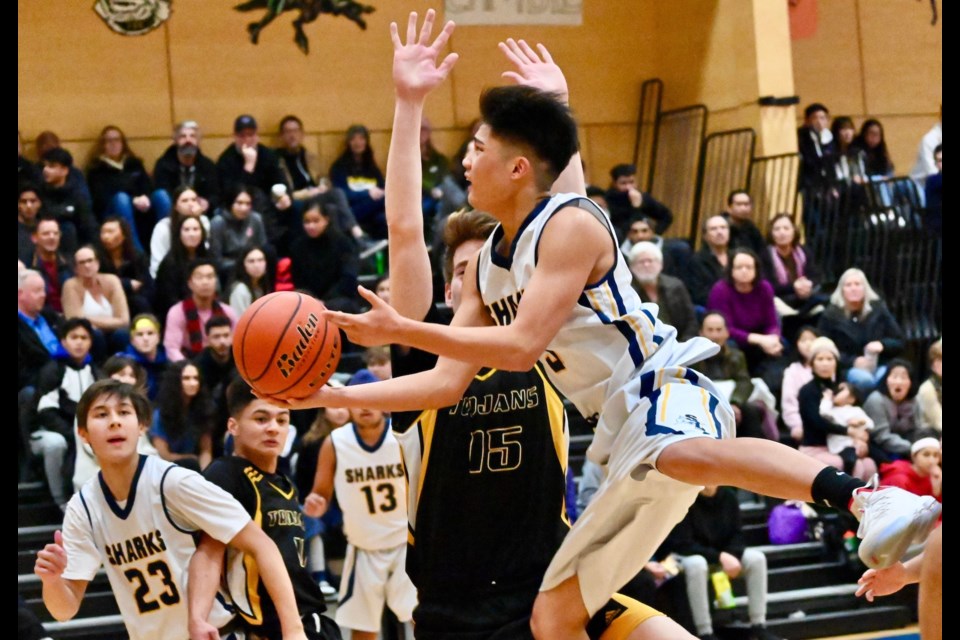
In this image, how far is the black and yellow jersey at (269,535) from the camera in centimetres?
495

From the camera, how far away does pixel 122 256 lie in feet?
34.2

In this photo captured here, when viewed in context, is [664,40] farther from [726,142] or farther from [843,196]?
[843,196]

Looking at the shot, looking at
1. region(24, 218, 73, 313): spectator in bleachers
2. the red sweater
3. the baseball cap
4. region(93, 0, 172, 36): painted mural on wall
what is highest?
region(93, 0, 172, 36): painted mural on wall

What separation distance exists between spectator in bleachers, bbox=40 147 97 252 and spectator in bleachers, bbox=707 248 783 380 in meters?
4.85

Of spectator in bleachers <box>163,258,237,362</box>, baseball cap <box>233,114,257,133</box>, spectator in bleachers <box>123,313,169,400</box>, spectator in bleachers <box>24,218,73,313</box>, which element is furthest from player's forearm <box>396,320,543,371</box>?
baseball cap <box>233,114,257,133</box>

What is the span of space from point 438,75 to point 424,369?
934mm

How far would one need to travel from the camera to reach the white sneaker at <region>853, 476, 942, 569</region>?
3627 millimetres

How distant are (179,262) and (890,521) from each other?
7.36m

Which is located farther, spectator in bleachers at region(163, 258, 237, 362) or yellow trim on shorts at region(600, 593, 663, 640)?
spectator in bleachers at region(163, 258, 237, 362)

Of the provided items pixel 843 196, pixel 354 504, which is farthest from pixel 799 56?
pixel 354 504

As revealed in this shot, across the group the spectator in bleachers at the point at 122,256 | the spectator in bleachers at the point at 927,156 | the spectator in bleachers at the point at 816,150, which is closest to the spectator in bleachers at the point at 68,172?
the spectator in bleachers at the point at 122,256

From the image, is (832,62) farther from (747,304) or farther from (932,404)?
(932,404)

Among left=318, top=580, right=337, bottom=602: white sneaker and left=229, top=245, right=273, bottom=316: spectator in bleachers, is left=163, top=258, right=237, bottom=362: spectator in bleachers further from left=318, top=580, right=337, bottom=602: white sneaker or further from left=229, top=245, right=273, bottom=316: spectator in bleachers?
left=318, top=580, right=337, bottom=602: white sneaker

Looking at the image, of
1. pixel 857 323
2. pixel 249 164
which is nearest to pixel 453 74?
pixel 249 164
